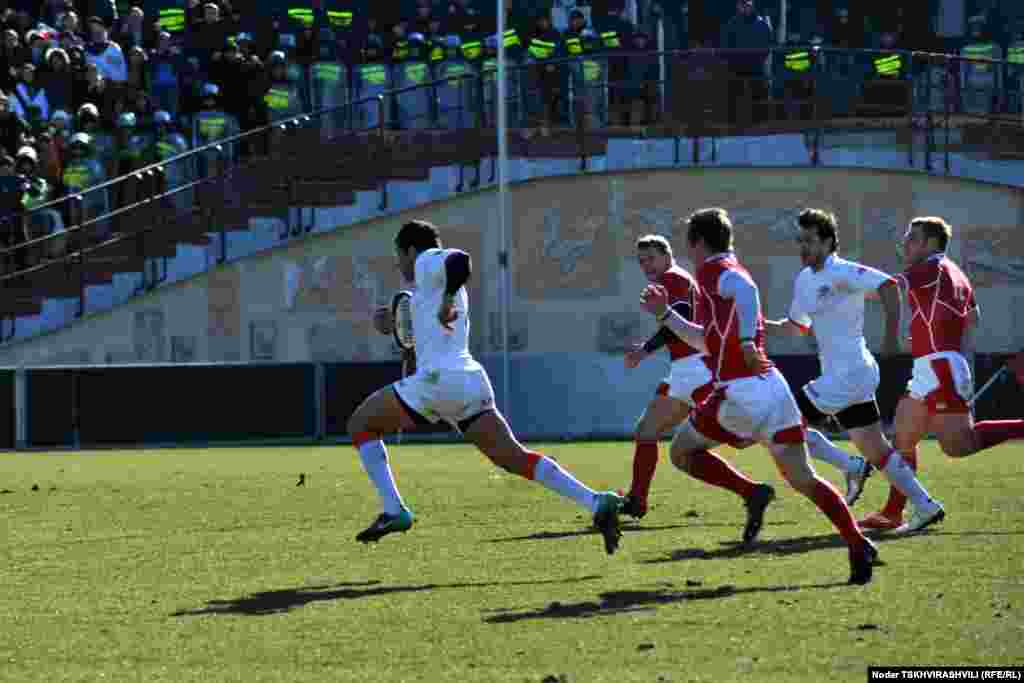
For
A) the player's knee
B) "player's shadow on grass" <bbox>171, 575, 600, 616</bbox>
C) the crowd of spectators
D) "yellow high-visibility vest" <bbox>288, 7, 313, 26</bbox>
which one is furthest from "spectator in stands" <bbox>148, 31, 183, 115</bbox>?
"player's shadow on grass" <bbox>171, 575, 600, 616</bbox>

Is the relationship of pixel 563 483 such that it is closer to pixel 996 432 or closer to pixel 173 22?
pixel 996 432

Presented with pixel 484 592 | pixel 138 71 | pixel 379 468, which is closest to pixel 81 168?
pixel 138 71

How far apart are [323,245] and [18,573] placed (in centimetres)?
1910

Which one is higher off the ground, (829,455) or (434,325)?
(434,325)

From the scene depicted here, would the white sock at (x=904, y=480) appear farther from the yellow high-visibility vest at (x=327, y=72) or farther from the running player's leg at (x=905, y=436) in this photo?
the yellow high-visibility vest at (x=327, y=72)

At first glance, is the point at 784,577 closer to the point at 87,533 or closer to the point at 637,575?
the point at 637,575

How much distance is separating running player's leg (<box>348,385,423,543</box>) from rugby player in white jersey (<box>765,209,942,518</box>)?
2.39 meters

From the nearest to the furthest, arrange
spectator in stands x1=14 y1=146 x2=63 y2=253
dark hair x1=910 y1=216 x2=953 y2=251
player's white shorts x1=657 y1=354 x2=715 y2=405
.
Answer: dark hair x1=910 y1=216 x2=953 y2=251 → player's white shorts x1=657 y1=354 x2=715 y2=405 → spectator in stands x1=14 y1=146 x2=63 y2=253

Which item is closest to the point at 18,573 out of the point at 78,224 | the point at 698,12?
the point at 78,224

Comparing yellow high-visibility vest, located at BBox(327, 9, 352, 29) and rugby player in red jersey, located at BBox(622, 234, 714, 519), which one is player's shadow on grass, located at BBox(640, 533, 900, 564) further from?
yellow high-visibility vest, located at BBox(327, 9, 352, 29)

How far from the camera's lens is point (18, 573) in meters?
13.2

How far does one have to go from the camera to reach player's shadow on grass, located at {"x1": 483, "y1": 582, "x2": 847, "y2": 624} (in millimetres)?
10703

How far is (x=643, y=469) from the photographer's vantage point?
50.8ft

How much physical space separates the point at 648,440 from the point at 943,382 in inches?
78.5
